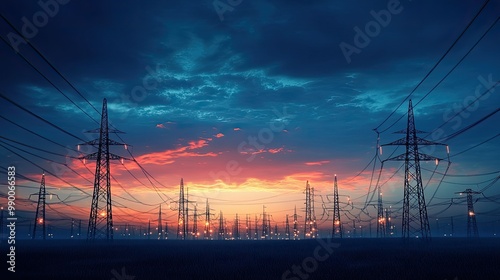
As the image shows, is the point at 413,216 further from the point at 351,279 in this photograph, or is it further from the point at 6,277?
the point at 6,277

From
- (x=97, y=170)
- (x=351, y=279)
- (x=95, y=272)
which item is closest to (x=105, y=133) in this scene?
(x=97, y=170)

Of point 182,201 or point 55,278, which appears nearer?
point 55,278

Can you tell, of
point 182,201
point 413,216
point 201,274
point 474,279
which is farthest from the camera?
point 182,201

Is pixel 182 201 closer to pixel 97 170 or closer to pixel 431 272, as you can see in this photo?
pixel 97 170

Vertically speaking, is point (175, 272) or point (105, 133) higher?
point (105, 133)

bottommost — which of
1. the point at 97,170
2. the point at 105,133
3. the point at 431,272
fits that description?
the point at 431,272

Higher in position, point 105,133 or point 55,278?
point 105,133

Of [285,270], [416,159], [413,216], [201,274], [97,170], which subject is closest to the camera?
[201,274]

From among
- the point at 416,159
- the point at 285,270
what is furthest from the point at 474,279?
the point at 416,159

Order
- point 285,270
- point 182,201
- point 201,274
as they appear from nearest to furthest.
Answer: point 201,274
point 285,270
point 182,201
